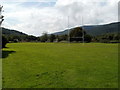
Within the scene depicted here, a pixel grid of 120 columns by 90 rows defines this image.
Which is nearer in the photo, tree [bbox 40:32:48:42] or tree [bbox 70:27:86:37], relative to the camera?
tree [bbox 70:27:86:37]

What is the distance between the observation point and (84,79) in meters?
7.35

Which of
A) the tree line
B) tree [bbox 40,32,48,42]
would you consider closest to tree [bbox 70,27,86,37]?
the tree line

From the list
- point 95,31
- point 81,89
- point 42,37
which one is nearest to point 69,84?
point 81,89

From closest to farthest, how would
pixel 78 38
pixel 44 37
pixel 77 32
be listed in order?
1. pixel 77 32
2. pixel 78 38
3. pixel 44 37

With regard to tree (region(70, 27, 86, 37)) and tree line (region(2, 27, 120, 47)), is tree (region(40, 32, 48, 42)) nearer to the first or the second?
tree line (region(2, 27, 120, 47))

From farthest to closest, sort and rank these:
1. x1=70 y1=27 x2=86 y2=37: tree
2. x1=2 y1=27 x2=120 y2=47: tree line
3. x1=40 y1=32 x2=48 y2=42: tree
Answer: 1. x1=40 y1=32 x2=48 y2=42: tree
2. x1=70 y1=27 x2=86 y2=37: tree
3. x1=2 y1=27 x2=120 y2=47: tree line

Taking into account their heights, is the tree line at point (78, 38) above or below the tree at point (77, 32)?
below

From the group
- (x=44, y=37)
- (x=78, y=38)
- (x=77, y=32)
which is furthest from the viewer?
(x=44, y=37)

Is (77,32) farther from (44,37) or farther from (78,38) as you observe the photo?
(44,37)

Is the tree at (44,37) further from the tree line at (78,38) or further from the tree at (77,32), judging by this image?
the tree at (77,32)

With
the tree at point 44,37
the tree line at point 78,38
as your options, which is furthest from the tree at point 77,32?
the tree at point 44,37

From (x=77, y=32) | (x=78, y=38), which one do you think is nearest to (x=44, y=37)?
(x=77, y=32)

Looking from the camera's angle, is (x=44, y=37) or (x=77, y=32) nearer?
(x=77, y=32)

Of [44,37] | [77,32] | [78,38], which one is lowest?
[78,38]
